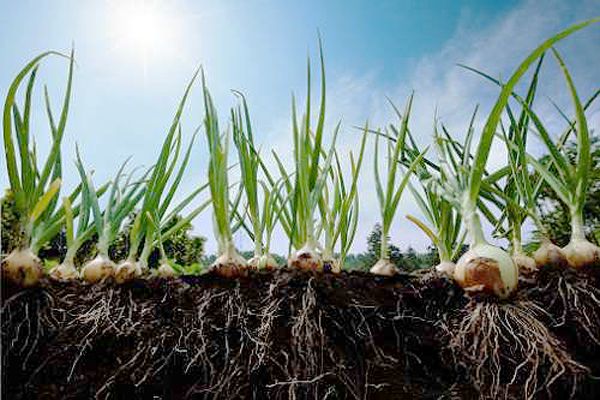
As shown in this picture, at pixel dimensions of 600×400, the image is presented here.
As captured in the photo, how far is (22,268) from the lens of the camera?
3.30 ft

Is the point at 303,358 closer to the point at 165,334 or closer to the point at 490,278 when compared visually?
the point at 165,334

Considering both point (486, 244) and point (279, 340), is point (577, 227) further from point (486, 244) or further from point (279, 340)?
point (279, 340)

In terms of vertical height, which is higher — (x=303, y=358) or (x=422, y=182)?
(x=422, y=182)

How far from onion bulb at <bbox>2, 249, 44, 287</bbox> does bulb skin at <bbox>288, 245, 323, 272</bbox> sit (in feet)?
2.15

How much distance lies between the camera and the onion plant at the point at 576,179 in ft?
3.61


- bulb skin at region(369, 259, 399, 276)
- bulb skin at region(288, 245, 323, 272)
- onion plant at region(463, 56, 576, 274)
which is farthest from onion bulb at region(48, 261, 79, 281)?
onion plant at region(463, 56, 576, 274)

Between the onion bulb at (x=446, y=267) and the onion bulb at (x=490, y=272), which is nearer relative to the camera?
the onion bulb at (x=490, y=272)

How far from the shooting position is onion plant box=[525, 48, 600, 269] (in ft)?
3.61

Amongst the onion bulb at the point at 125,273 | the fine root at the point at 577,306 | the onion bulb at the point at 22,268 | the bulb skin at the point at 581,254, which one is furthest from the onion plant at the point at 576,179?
the onion bulb at the point at 22,268

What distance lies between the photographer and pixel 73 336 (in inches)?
39.6

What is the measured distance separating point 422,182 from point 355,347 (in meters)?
0.63

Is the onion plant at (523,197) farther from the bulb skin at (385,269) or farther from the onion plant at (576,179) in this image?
the bulb skin at (385,269)

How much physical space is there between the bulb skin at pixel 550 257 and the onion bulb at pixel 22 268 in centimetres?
136

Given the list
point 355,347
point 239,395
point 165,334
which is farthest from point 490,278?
point 165,334
